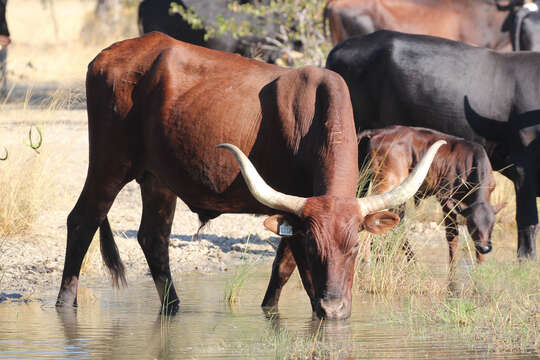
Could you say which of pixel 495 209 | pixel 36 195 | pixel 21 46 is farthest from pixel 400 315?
pixel 21 46

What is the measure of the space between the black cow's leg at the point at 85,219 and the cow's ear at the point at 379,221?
2308 mm

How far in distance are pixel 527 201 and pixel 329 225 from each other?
13.9 feet

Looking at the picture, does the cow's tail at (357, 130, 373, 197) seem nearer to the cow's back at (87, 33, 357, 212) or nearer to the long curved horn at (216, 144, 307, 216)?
the cow's back at (87, 33, 357, 212)

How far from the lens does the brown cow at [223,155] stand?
20.5 ft

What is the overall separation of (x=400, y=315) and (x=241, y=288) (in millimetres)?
1870

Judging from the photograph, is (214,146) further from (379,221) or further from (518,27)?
(518,27)

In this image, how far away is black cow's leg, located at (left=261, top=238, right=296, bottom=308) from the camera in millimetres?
7660

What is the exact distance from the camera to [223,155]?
718 centimetres

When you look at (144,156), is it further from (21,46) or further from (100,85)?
(21,46)

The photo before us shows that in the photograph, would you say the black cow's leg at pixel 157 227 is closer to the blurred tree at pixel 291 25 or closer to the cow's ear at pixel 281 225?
the cow's ear at pixel 281 225

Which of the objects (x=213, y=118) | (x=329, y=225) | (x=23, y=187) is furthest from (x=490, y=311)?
(x=23, y=187)

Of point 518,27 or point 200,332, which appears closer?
point 200,332

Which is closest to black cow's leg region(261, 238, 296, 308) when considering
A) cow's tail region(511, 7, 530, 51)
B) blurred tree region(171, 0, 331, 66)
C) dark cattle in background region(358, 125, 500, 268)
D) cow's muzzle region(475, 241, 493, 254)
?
dark cattle in background region(358, 125, 500, 268)

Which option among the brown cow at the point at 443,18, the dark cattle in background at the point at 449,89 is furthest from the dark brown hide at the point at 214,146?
the brown cow at the point at 443,18
